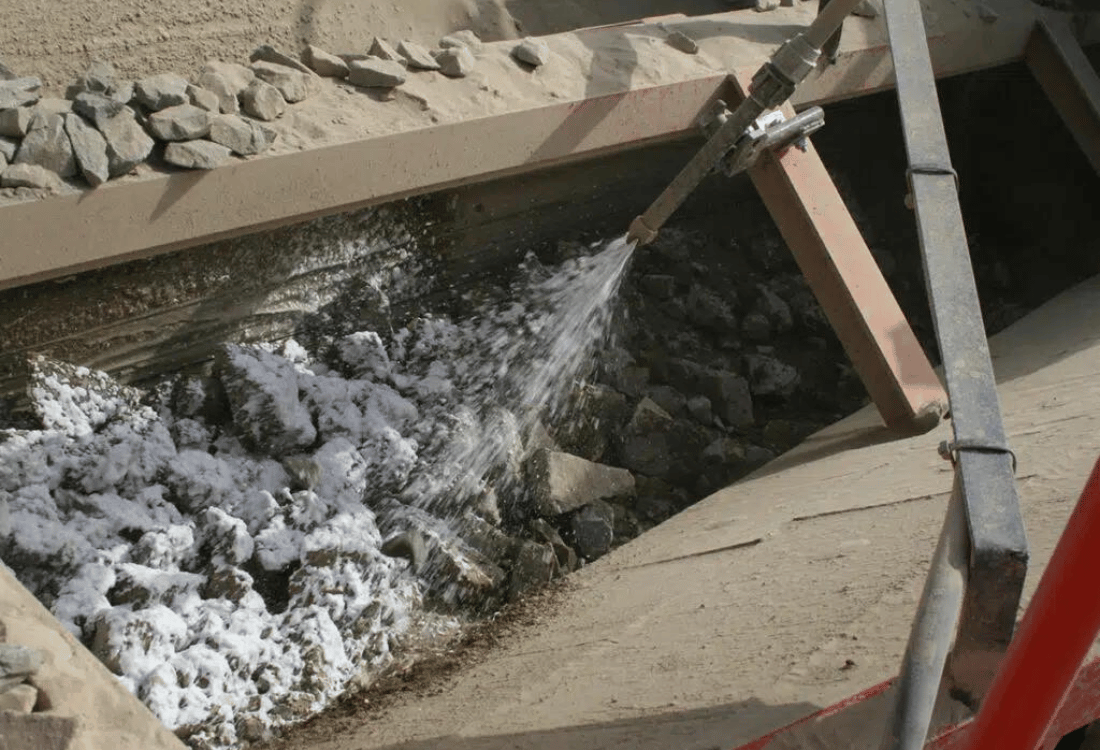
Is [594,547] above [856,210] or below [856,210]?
below

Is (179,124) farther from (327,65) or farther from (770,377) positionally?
(770,377)

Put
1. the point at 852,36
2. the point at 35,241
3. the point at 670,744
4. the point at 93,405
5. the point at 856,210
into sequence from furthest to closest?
the point at 856,210, the point at 852,36, the point at 93,405, the point at 35,241, the point at 670,744

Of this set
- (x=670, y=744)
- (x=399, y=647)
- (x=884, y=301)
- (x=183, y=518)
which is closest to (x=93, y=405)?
(x=183, y=518)

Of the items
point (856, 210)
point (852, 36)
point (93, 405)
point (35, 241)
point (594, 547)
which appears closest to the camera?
point (35, 241)

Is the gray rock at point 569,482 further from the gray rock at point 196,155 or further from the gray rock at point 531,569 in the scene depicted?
the gray rock at point 196,155

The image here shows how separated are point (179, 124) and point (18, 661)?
4.58 feet

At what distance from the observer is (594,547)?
11.4 feet

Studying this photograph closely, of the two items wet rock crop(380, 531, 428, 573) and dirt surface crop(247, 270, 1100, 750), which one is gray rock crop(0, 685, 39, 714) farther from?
wet rock crop(380, 531, 428, 573)

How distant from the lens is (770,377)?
4230mm

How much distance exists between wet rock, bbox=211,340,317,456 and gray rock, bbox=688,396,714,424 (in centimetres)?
→ 128

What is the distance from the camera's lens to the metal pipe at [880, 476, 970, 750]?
4.92 feet

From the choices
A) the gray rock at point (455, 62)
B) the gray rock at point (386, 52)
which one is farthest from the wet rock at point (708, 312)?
the gray rock at point (386, 52)

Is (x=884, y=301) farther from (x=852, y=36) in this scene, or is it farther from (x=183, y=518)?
(x=183, y=518)

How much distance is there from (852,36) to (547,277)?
1244 millimetres
